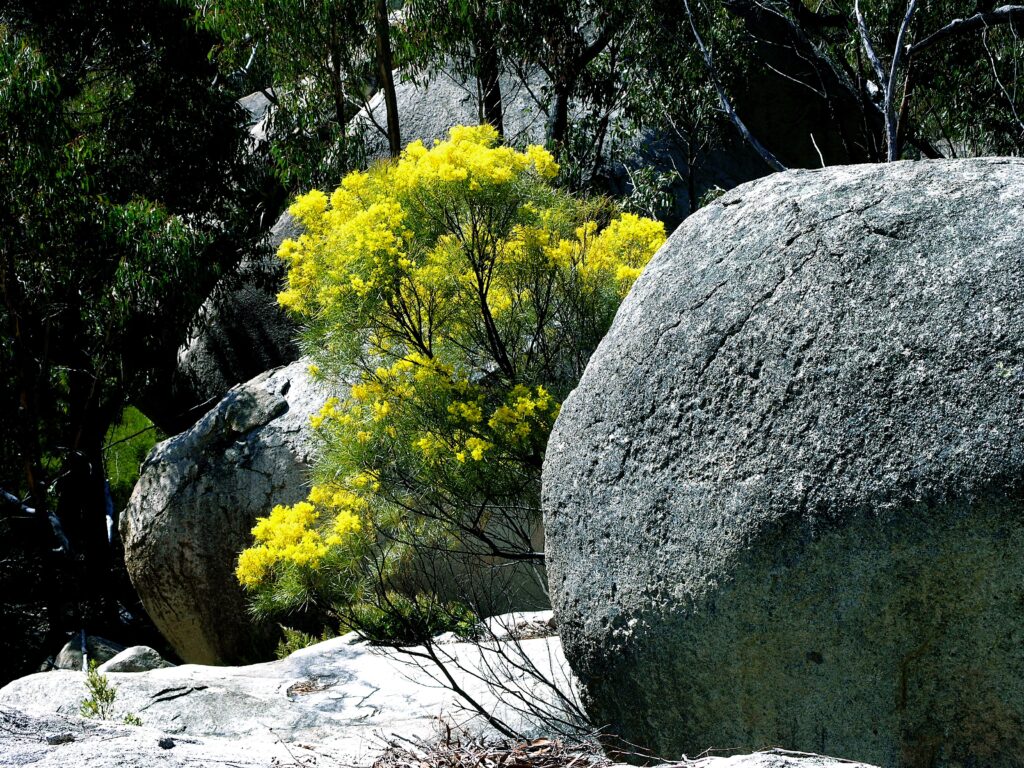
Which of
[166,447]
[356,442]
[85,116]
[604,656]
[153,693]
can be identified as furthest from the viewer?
[85,116]

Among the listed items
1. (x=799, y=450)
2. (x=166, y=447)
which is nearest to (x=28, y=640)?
(x=166, y=447)

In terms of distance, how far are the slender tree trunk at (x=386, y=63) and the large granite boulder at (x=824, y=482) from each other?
919 cm

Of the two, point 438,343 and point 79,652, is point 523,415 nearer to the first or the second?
point 438,343

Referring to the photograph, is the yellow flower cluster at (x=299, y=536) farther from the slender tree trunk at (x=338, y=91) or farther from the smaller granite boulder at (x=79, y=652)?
the slender tree trunk at (x=338, y=91)

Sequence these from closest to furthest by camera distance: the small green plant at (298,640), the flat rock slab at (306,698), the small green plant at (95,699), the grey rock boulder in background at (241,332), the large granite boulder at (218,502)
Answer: the small green plant at (95,699) → the flat rock slab at (306,698) → the small green plant at (298,640) → the large granite boulder at (218,502) → the grey rock boulder in background at (241,332)

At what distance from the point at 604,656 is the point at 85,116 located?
37.1 feet

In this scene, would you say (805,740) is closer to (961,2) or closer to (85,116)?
(961,2)

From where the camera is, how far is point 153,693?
20.0 feet

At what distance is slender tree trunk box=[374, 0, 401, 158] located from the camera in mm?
12281

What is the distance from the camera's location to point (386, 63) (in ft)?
41.2

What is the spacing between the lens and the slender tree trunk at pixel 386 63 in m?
12.3

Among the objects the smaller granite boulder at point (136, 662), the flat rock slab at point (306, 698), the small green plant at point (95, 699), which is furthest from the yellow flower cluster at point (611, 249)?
the smaller granite boulder at point (136, 662)

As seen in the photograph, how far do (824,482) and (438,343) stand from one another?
160 inches

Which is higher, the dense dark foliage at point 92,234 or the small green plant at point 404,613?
the dense dark foliage at point 92,234
